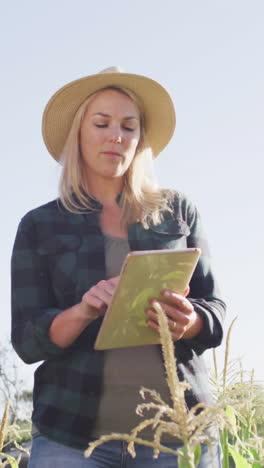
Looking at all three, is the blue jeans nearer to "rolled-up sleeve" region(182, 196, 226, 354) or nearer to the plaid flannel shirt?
the plaid flannel shirt

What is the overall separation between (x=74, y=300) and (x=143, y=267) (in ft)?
2.62

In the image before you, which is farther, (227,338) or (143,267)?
(227,338)

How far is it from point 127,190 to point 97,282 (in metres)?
0.47

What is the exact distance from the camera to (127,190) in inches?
118

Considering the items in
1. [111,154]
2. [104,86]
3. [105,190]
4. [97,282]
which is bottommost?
[97,282]

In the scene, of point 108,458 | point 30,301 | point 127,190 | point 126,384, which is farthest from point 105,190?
point 108,458

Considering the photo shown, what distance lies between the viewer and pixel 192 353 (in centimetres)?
266

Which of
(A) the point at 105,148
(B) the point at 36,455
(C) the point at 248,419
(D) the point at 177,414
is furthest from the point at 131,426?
(D) the point at 177,414

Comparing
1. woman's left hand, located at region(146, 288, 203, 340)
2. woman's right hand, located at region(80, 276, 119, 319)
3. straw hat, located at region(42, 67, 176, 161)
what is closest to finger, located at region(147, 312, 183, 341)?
woman's left hand, located at region(146, 288, 203, 340)

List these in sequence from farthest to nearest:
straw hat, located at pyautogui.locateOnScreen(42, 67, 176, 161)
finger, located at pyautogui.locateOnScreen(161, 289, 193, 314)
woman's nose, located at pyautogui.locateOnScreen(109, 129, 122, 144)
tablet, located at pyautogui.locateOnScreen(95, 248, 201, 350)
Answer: straw hat, located at pyautogui.locateOnScreen(42, 67, 176, 161) < woman's nose, located at pyautogui.locateOnScreen(109, 129, 122, 144) < finger, located at pyautogui.locateOnScreen(161, 289, 193, 314) < tablet, located at pyautogui.locateOnScreen(95, 248, 201, 350)

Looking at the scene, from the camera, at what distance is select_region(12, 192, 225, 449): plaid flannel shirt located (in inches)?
99.9

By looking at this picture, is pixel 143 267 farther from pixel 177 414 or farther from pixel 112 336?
pixel 177 414

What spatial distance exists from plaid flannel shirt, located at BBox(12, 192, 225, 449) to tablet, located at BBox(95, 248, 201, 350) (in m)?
0.35

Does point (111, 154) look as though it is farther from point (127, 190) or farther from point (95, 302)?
point (95, 302)
